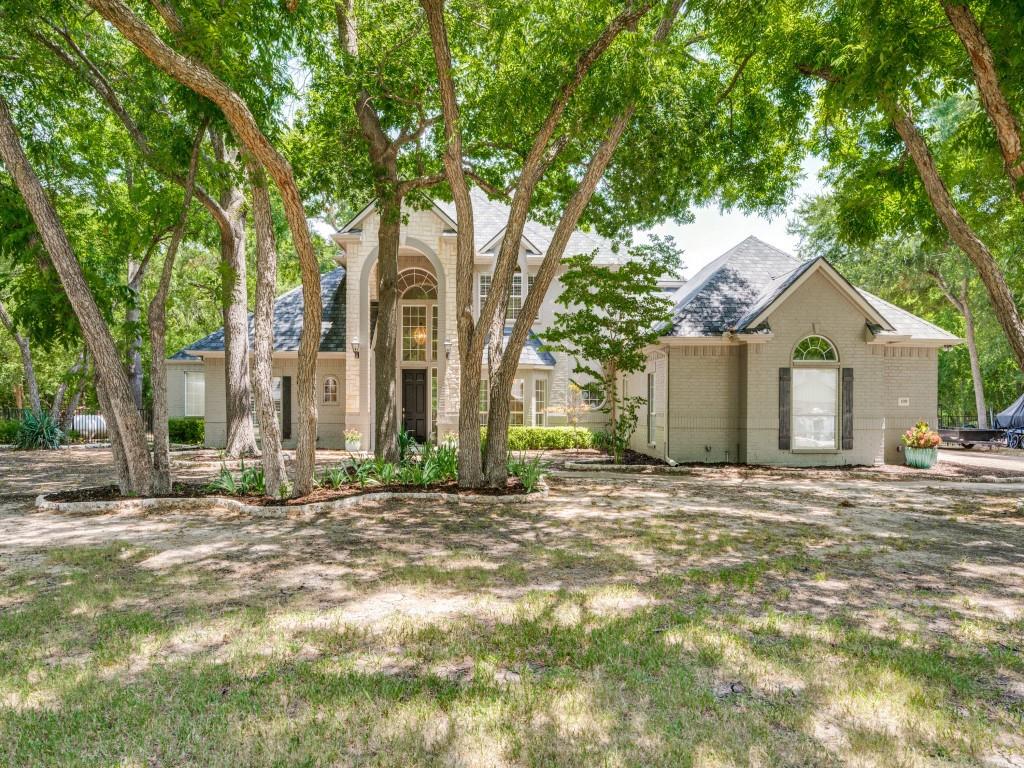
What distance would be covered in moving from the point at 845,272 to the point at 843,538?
1056 inches

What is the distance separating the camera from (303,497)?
30.8 feet

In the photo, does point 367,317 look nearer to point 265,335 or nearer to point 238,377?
point 238,377

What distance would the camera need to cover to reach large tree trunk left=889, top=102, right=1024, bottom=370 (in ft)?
30.9

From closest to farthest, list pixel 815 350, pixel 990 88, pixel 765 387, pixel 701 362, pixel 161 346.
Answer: pixel 990 88, pixel 161 346, pixel 765 387, pixel 815 350, pixel 701 362

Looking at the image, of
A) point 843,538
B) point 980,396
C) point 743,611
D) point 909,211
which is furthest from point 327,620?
point 980,396

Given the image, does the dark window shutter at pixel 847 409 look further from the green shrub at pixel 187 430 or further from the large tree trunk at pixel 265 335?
the green shrub at pixel 187 430

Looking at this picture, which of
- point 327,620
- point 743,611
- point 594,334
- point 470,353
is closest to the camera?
Answer: point 327,620

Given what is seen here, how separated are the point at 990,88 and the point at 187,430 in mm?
23991

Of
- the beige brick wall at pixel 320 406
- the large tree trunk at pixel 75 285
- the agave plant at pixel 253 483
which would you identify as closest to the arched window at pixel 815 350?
the agave plant at pixel 253 483

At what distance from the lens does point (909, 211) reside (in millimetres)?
12383

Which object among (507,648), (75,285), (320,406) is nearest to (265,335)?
(75,285)

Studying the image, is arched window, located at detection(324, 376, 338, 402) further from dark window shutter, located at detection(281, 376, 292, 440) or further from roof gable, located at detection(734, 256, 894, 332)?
roof gable, located at detection(734, 256, 894, 332)

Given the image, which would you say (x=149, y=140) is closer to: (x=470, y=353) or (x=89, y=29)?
(x=89, y=29)

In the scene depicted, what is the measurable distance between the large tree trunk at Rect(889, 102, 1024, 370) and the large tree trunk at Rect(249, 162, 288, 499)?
31.1 feet
